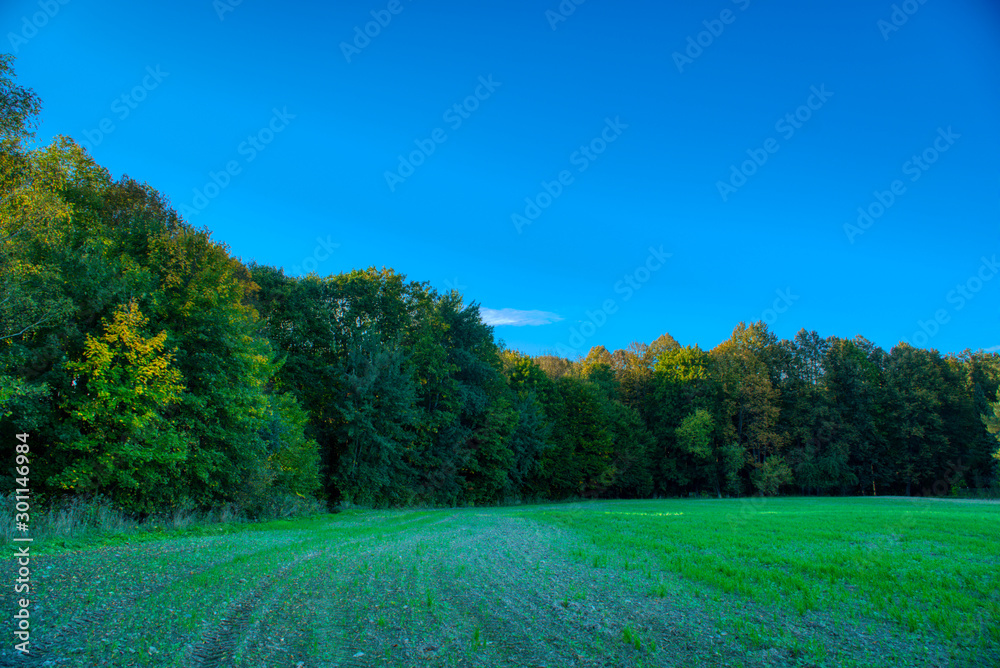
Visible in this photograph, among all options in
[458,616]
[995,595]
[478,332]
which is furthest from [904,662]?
[478,332]

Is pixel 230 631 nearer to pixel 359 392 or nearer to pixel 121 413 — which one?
pixel 121 413

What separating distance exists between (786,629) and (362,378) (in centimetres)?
3101

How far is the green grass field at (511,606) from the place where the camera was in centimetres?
498

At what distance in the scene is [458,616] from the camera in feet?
19.9

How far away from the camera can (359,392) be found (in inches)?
1328

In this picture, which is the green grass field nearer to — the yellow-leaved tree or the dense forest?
the yellow-leaved tree

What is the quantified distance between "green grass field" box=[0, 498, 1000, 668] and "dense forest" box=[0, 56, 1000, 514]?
7019 mm

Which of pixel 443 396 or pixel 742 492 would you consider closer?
pixel 443 396

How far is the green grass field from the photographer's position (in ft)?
16.3

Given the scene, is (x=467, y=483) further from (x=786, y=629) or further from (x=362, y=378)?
(x=786, y=629)

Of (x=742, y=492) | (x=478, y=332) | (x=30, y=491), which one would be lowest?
(x=742, y=492)

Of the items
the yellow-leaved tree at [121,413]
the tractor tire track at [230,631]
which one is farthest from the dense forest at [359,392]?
the tractor tire track at [230,631]

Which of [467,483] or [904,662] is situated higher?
[904,662]

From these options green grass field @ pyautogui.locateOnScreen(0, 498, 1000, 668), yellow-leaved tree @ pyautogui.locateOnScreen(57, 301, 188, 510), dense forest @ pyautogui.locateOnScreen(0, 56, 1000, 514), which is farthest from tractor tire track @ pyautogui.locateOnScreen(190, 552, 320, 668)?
yellow-leaved tree @ pyautogui.locateOnScreen(57, 301, 188, 510)
